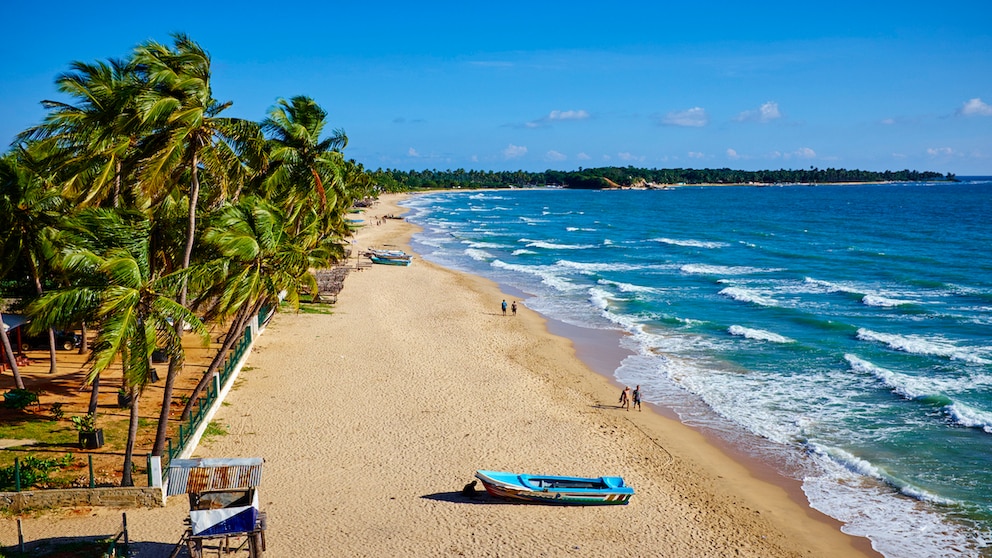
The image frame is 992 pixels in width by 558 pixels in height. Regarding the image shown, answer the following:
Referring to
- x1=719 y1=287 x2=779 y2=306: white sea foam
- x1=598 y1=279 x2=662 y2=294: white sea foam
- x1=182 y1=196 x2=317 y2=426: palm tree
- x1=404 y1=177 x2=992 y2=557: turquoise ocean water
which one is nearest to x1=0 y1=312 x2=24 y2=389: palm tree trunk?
x1=182 y1=196 x2=317 y2=426: palm tree

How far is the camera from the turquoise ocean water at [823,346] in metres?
19.0

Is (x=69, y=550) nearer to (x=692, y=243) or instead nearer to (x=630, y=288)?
(x=630, y=288)

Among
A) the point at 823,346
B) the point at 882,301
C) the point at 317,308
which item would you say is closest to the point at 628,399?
the point at 823,346

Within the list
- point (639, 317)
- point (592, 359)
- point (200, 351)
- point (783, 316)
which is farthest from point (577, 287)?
point (200, 351)

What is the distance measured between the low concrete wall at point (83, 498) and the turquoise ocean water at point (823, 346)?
52.8ft

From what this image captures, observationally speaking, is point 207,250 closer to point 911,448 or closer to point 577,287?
point 911,448

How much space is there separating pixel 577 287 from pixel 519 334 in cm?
1436

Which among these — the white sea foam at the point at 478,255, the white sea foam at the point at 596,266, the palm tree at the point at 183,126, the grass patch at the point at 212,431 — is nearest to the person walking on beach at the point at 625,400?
the grass patch at the point at 212,431

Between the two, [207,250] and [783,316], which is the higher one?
[207,250]

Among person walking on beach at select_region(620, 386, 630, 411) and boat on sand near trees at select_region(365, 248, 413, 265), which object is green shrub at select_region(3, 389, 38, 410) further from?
boat on sand near trees at select_region(365, 248, 413, 265)

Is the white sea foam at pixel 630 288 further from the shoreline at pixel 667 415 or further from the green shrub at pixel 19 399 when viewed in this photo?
the green shrub at pixel 19 399

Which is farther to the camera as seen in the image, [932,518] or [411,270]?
[411,270]

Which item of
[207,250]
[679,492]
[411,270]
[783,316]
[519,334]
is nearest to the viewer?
[207,250]

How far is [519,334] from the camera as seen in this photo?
1359 inches
